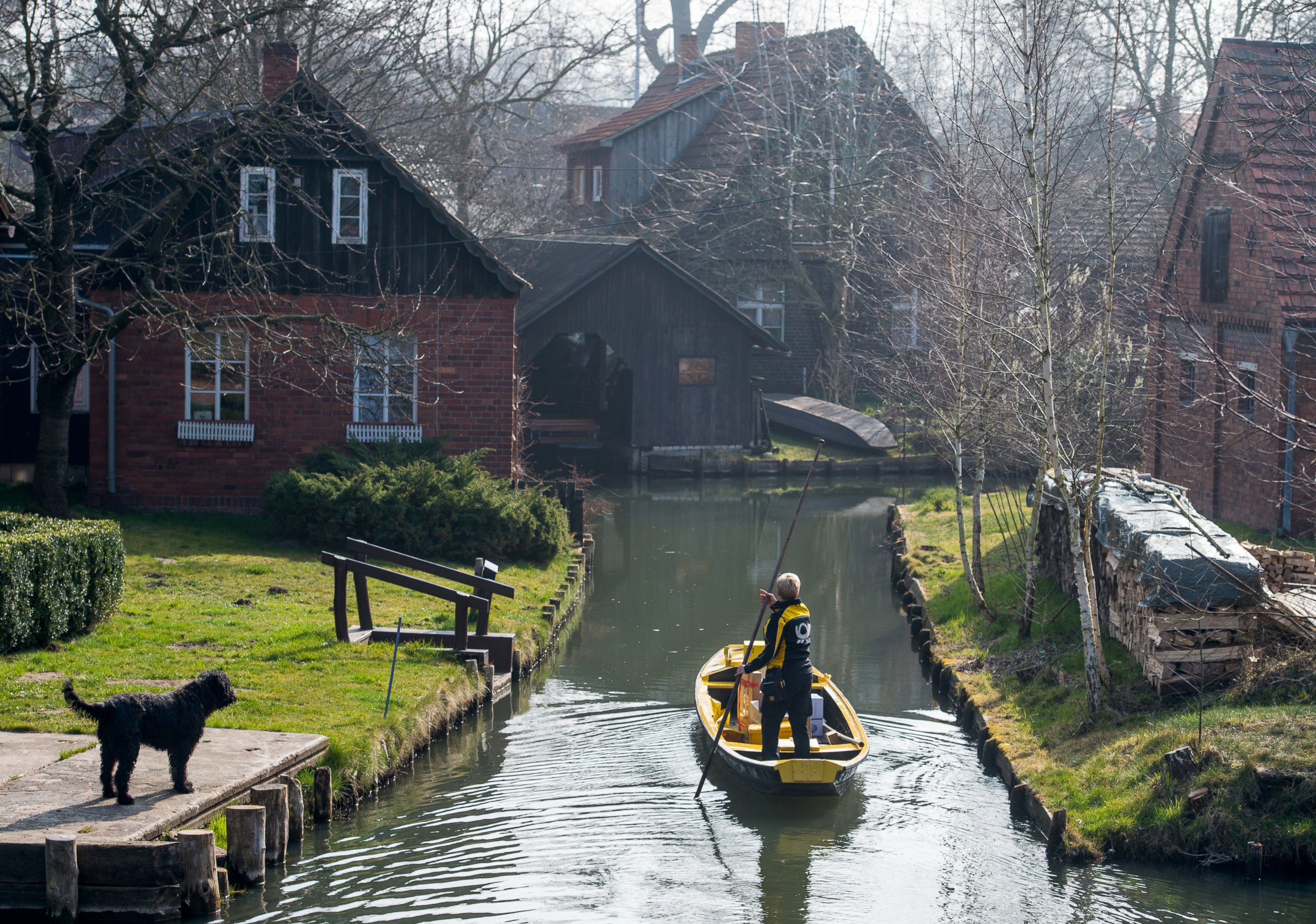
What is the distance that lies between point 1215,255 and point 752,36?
89.4 ft

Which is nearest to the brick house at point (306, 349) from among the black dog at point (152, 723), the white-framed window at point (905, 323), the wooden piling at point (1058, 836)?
the white-framed window at point (905, 323)

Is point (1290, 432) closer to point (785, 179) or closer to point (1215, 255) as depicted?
point (1215, 255)

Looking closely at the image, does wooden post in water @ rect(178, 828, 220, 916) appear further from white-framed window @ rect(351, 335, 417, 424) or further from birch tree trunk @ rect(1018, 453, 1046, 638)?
white-framed window @ rect(351, 335, 417, 424)

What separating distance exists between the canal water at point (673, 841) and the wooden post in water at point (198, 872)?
295 mm

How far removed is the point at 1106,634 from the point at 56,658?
11.0 metres

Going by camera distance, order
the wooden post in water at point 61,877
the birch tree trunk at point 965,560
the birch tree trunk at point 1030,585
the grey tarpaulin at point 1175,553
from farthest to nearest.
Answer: the birch tree trunk at point 965,560
the birch tree trunk at point 1030,585
the grey tarpaulin at point 1175,553
the wooden post in water at point 61,877

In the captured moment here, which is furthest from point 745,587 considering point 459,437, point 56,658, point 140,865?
point 140,865

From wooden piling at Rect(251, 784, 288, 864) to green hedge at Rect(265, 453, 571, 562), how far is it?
9.70 m

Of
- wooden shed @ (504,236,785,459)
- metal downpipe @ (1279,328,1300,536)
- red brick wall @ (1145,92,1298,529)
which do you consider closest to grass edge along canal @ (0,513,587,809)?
red brick wall @ (1145,92,1298,529)

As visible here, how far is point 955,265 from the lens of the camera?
1680 cm

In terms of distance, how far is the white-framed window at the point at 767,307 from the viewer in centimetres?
4306

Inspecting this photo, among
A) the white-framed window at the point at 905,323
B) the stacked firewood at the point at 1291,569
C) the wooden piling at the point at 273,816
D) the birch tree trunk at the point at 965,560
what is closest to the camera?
the wooden piling at the point at 273,816

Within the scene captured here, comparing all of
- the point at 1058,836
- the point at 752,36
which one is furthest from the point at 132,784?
the point at 752,36

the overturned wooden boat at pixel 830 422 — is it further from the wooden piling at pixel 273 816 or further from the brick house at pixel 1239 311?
the wooden piling at pixel 273 816
